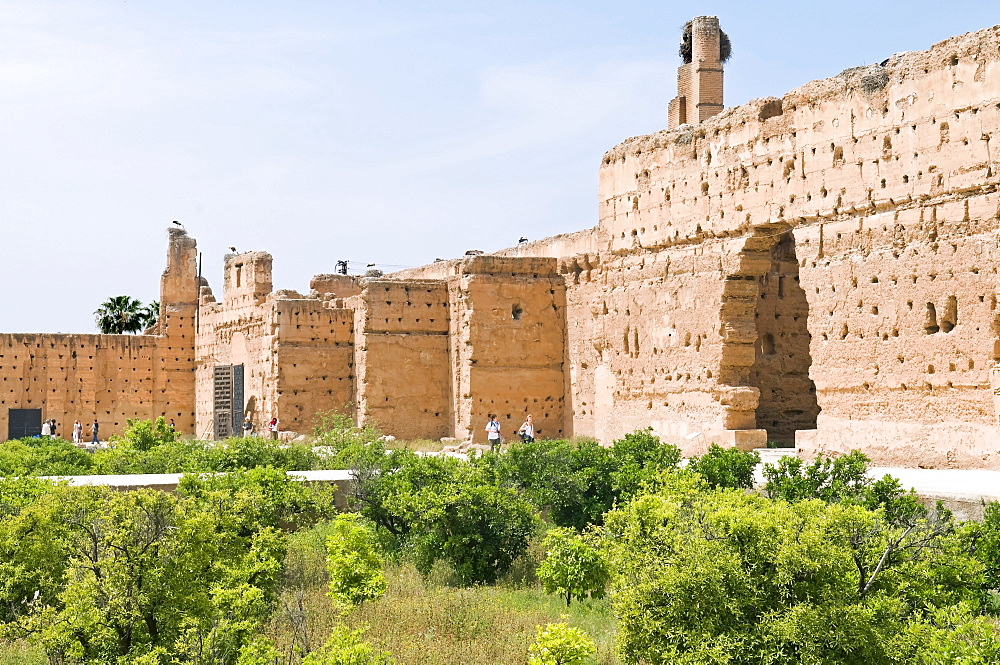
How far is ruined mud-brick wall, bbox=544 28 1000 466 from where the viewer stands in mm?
13219

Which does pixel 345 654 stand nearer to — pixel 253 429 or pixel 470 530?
pixel 470 530

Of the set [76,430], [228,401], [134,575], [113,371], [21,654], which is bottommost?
[21,654]

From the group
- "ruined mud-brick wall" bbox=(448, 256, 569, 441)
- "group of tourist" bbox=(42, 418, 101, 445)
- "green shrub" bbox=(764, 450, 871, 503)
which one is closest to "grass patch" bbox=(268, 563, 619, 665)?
"green shrub" bbox=(764, 450, 871, 503)

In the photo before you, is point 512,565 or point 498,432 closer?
point 512,565

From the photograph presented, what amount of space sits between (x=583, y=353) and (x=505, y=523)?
395 inches

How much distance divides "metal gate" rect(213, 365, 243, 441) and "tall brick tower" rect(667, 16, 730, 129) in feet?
39.0

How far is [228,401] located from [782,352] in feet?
42.9

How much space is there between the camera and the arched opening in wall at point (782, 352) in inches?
704

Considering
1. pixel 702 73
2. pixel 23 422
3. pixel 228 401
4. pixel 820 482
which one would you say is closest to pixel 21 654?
pixel 820 482

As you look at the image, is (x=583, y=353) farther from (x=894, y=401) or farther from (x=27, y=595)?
(x=27, y=595)

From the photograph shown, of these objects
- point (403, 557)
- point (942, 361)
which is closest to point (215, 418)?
point (403, 557)

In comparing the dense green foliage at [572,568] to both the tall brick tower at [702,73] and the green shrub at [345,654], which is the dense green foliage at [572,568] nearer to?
the green shrub at [345,654]

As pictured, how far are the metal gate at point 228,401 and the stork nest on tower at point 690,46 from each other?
12931 millimetres

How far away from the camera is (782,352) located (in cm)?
1800
